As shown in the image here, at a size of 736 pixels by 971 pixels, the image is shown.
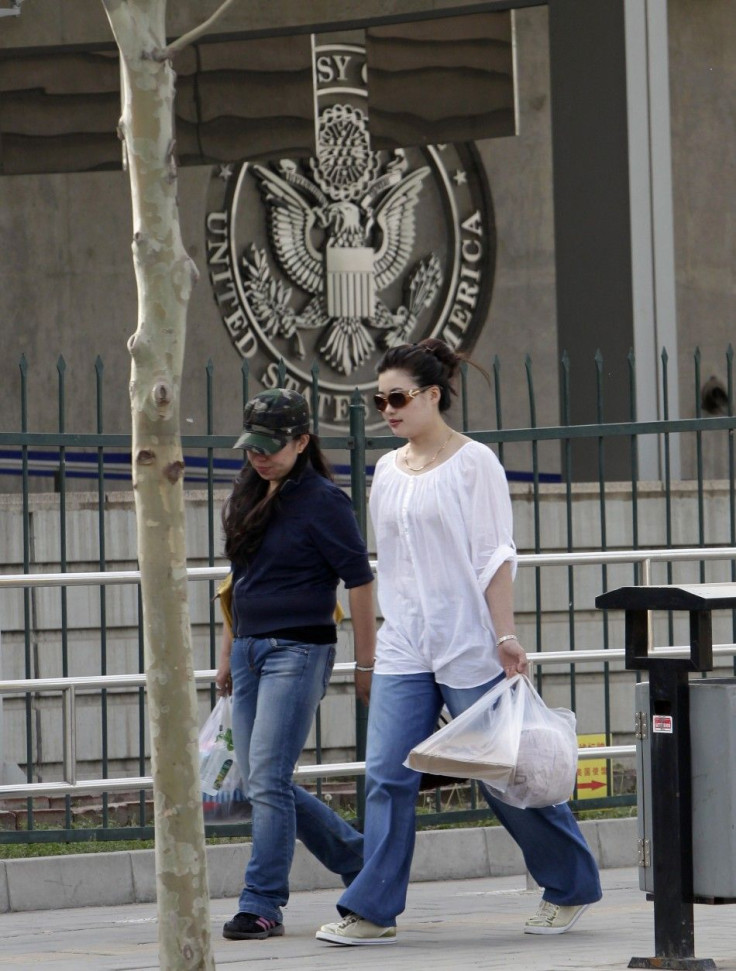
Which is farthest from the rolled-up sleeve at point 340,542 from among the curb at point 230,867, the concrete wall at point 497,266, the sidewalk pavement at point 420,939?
the concrete wall at point 497,266

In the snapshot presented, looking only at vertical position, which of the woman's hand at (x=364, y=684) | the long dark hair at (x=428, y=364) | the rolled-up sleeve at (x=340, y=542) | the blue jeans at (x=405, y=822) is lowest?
the blue jeans at (x=405, y=822)

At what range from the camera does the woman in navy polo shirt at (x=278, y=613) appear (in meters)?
5.89

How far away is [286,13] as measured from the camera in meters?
13.7

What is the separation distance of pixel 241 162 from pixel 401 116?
A: 3.54 ft

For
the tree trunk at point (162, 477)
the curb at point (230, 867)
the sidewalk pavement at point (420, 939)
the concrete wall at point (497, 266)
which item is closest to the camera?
the tree trunk at point (162, 477)

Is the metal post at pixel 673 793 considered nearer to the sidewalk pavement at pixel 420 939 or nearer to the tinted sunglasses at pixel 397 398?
the sidewalk pavement at pixel 420 939

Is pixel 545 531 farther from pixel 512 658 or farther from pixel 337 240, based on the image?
pixel 512 658

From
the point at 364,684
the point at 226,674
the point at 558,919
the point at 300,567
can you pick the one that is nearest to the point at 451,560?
the point at 300,567

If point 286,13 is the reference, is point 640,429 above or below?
below

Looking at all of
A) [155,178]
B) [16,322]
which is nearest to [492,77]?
[16,322]

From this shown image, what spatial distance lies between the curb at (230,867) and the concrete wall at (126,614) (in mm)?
2047

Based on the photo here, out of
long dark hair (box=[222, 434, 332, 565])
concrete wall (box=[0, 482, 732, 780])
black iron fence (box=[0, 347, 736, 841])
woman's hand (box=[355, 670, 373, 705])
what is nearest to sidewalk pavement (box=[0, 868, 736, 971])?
woman's hand (box=[355, 670, 373, 705])

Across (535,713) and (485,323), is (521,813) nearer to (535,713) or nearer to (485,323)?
(535,713)

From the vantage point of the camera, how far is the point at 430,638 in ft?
18.9
